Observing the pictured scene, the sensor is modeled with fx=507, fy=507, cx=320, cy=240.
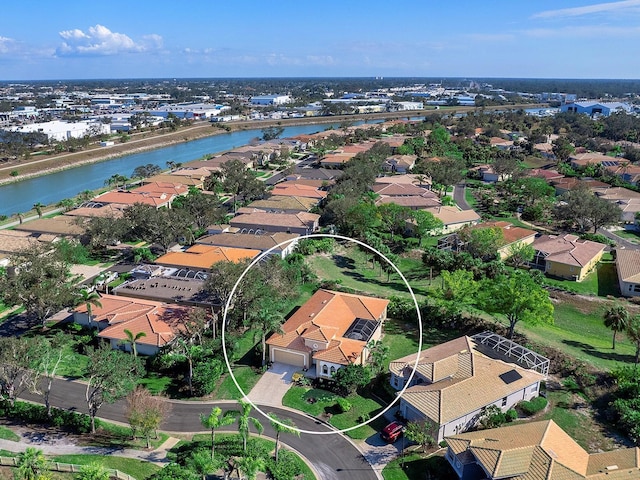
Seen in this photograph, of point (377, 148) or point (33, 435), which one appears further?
point (377, 148)

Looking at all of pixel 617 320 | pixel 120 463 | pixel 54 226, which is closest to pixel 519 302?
pixel 617 320

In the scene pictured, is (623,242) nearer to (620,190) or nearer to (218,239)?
(620,190)

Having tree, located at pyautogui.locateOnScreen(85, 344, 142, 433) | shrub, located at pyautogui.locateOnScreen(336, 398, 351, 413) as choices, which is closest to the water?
tree, located at pyautogui.locateOnScreen(85, 344, 142, 433)

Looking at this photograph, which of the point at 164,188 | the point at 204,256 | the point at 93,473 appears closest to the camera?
the point at 93,473

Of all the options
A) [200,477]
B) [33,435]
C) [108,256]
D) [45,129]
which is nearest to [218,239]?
[108,256]

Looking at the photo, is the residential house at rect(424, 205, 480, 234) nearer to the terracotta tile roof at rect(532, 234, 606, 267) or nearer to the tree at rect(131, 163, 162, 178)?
the terracotta tile roof at rect(532, 234, 606, 267)

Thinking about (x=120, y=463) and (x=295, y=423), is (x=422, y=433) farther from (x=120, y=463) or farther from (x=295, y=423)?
(x=120, y=463)
